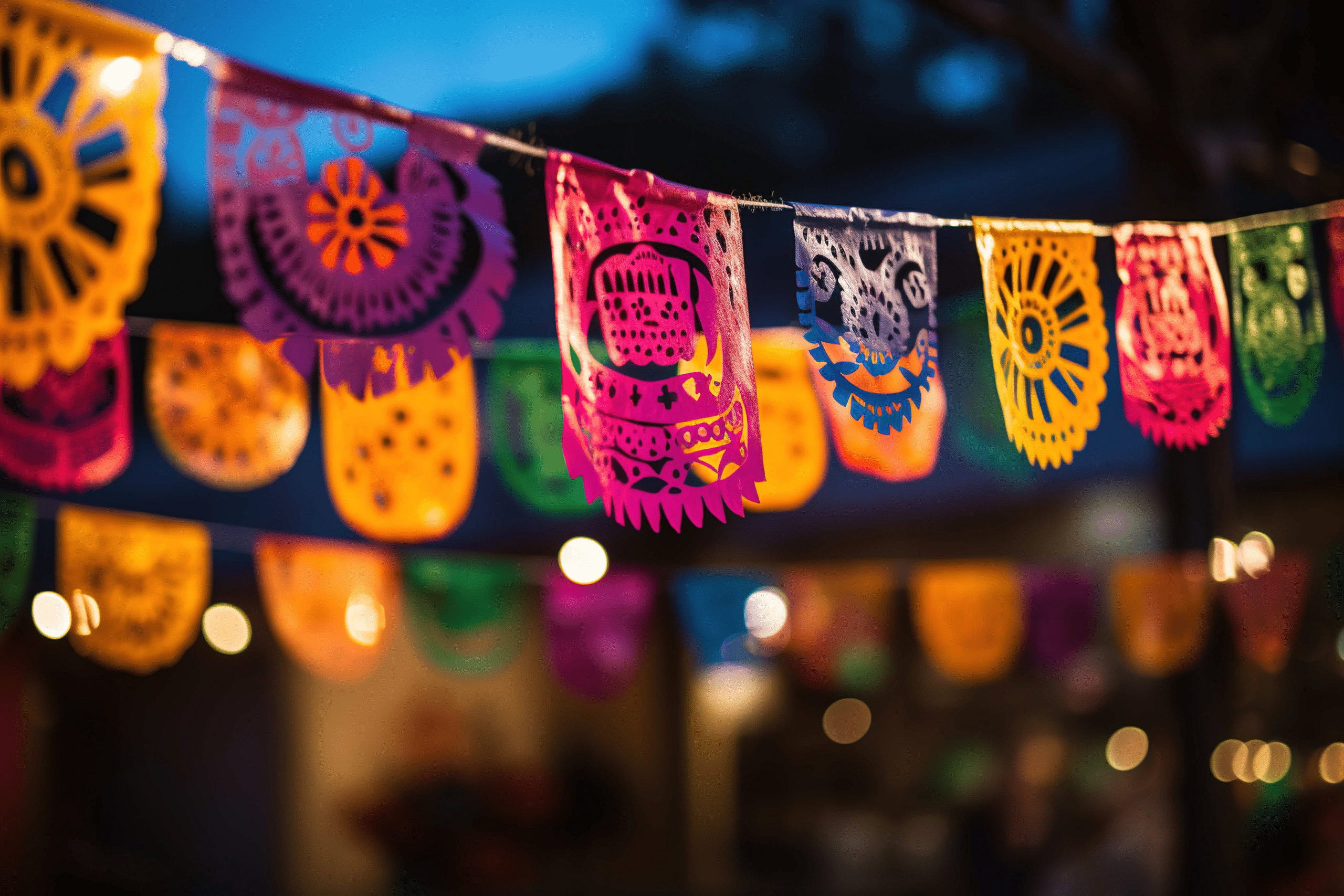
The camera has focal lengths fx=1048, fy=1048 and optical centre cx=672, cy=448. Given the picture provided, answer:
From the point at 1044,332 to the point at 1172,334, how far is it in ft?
1.32

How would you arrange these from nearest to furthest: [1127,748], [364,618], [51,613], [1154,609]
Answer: [364,618] → [1154,609] → [51,613] → [1127,748]

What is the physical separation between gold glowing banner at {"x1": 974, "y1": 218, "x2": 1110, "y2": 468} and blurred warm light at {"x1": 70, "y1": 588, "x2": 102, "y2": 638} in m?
2.34

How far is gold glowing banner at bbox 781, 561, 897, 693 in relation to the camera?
16.1ft

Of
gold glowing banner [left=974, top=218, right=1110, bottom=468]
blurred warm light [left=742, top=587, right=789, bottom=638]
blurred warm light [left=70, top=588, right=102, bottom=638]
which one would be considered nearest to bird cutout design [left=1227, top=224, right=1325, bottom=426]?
gold glowing banner [left=974, top=218, right=1110, bottom=468]

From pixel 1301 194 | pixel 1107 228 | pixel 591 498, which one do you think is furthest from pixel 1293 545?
pixel 591 498

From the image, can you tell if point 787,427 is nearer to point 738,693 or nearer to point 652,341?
point 652,341

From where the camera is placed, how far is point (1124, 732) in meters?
5.87

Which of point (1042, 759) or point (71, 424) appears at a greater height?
point (71, 424)

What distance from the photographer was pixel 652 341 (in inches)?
63.6

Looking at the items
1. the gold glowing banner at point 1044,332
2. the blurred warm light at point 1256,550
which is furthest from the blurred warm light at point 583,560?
the gold glowing banner at point 1044,332

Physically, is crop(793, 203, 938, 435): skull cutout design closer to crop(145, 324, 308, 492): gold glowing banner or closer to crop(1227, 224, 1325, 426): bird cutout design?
crop(1227, 224, 1325, 426): bird cutout design

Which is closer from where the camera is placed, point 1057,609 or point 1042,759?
point 1057,609

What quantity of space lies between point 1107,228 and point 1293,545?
12.6 feet

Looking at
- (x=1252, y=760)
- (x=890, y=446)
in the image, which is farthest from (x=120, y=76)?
(x=1252, y=760)
